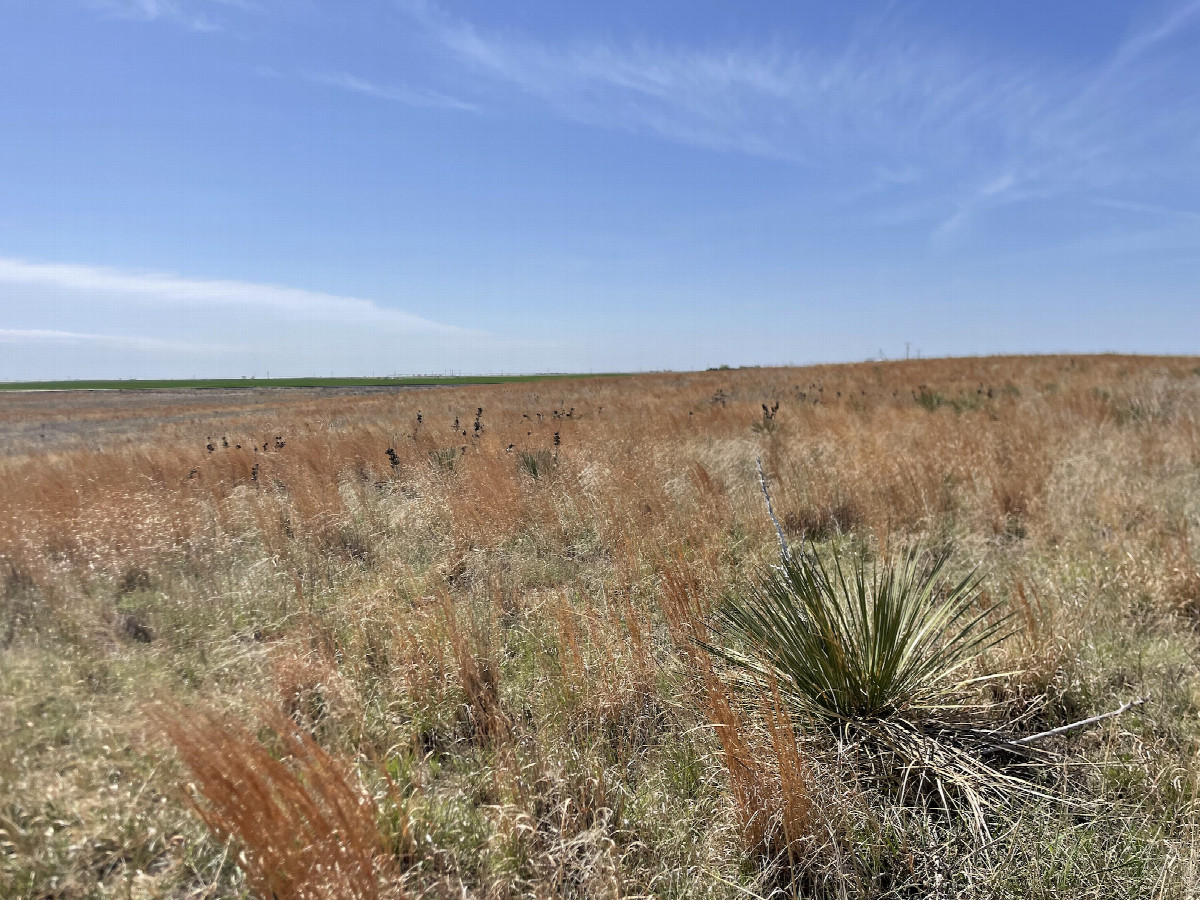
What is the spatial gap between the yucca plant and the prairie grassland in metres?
0.09

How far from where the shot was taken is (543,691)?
2424mm

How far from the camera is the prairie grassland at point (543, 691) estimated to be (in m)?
1.59

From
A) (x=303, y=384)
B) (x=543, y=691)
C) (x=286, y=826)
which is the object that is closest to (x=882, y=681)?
(x=543, y=691)

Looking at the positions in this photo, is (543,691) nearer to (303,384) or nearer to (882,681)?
(882,681)

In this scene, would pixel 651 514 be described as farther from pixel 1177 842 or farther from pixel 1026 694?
pixel 1177 842

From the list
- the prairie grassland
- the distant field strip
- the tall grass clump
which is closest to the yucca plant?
the prairie grassland

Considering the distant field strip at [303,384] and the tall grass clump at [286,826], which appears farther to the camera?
the distant field strip at [303,384]

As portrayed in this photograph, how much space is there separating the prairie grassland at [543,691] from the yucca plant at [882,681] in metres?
0.09

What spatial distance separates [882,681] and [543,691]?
4.18 ft

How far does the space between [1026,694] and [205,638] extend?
3.84 metres

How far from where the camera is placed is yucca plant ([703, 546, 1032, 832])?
188 centimetres

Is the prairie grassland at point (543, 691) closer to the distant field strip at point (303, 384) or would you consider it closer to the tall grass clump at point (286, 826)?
the tall grass clump at point (286, 826)

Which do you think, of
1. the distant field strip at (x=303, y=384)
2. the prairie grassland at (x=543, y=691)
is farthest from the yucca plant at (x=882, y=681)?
the distant field strip at (x=303, y=384)

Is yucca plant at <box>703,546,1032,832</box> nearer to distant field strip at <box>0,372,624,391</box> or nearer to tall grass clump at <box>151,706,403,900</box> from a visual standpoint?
tall grass clump at <box>151,706,403,900</box>
